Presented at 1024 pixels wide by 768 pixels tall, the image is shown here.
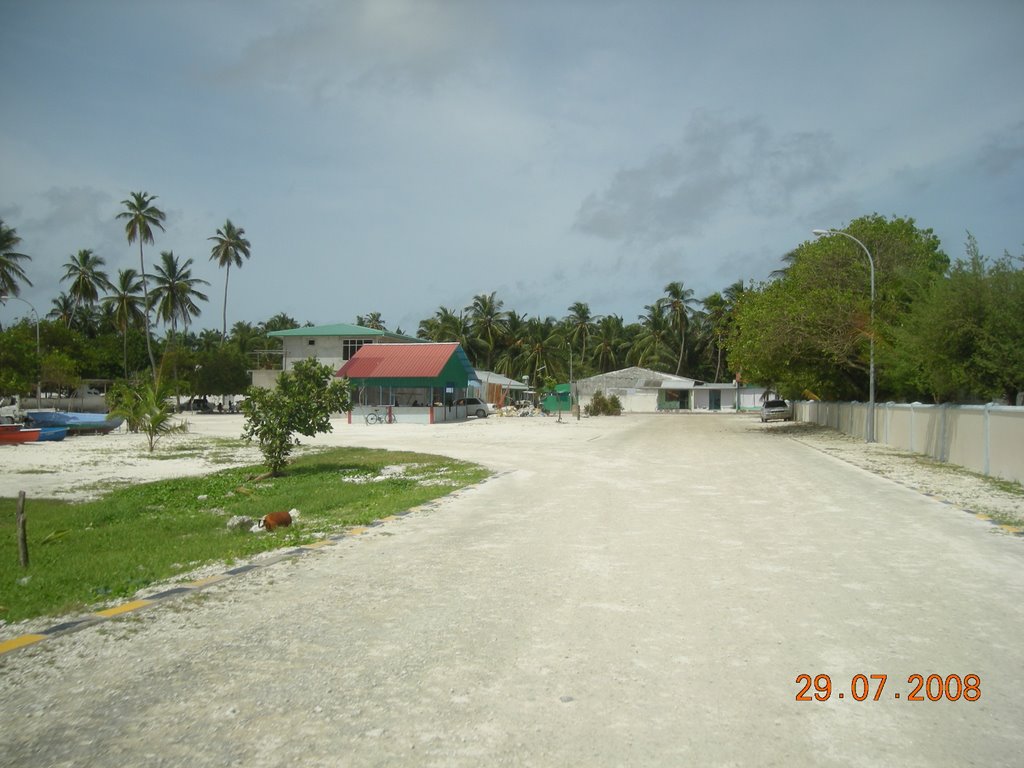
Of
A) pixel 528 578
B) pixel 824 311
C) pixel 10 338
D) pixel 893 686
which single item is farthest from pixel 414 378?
pixel 893 686

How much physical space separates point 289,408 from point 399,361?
3368 cm

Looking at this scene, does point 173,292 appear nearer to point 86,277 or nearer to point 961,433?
point 86,277

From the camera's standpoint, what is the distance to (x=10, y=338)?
4069 centimetres

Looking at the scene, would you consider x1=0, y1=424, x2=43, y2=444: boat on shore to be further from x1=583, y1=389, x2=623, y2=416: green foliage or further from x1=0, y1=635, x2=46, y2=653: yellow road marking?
x1=583, y1=389, x2=623, y2=416: green foliage

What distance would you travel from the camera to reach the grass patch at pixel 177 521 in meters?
7.43

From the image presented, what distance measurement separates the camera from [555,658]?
514 cm

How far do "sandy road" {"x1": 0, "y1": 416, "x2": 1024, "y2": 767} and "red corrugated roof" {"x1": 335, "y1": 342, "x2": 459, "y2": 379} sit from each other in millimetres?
41759

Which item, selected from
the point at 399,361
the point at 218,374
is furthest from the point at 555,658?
the point at 218,374

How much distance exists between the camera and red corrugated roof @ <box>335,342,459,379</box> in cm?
5125

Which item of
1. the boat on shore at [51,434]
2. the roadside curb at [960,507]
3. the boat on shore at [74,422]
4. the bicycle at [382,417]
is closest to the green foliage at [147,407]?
the boat on shore at [51,434]

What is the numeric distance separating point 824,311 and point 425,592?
30767 mm
